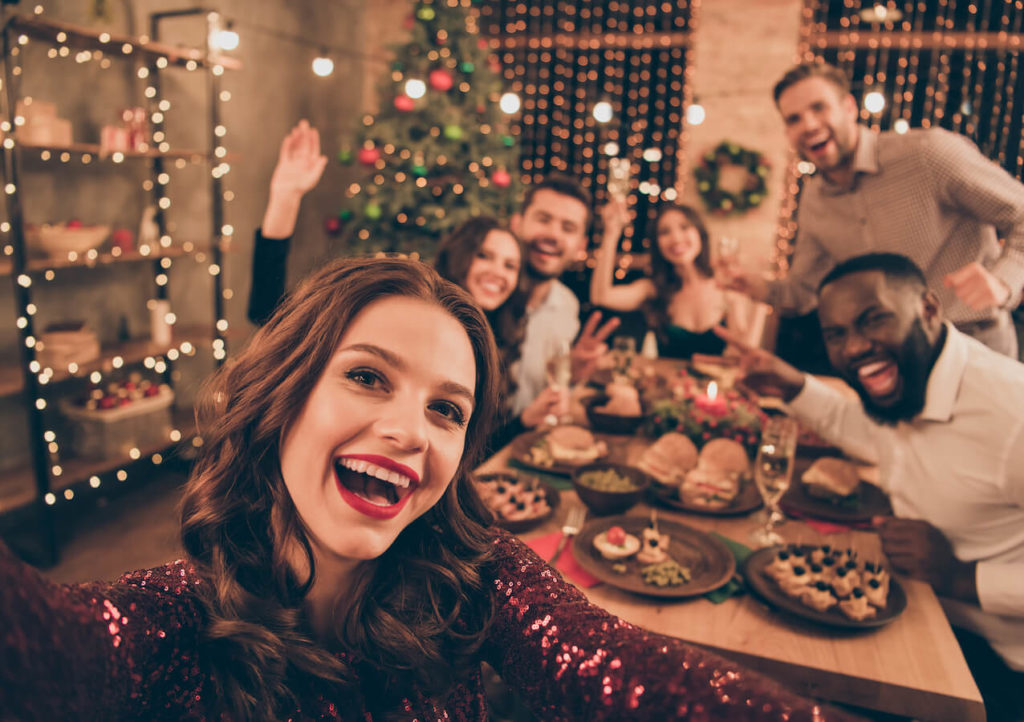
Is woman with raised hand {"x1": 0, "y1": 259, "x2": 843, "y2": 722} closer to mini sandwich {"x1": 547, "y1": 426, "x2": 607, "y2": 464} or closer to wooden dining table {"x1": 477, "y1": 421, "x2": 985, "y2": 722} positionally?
wooden dining table {"x1": 477, "y1": 421, "x2": 985, "y2": 722}

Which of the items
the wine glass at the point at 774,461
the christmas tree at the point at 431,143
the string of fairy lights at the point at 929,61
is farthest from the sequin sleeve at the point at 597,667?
the string of fairy lights at the point at 929,61

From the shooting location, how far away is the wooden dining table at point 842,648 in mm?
1214

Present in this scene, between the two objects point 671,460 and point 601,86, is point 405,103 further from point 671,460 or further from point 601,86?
point 671,460

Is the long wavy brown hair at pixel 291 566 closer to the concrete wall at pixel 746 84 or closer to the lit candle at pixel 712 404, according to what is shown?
the lit candle at pixel 712 404

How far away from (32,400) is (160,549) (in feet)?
2.98

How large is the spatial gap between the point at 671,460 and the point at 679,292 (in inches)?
94.4

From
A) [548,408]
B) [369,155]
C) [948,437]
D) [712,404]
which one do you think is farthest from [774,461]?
[369,155]

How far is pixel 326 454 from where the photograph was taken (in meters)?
0.85

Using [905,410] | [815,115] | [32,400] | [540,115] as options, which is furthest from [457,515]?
[540,115]

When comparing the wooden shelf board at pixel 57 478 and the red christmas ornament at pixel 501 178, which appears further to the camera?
the red christmas ornament at pixel 501 178

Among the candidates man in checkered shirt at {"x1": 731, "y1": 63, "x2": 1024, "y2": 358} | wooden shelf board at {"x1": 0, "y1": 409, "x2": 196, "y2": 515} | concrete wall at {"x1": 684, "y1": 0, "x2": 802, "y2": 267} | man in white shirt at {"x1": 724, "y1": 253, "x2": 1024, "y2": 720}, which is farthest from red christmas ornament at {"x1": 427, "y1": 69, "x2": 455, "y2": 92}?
man in white shirt at {"x1": 724, "y1": 253, "x2": 1024, "y2": 720}

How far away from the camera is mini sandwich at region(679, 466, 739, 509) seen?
1.91m

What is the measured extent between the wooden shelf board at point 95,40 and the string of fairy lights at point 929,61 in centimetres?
424

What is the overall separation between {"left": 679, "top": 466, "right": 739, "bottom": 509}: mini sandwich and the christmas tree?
3318 mm
